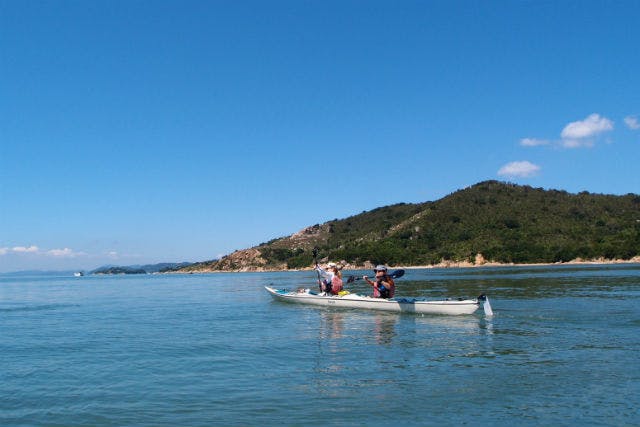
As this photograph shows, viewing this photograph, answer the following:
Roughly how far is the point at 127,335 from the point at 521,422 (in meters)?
19.3

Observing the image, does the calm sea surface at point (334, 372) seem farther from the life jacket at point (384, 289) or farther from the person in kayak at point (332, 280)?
the person in kayak at point (332, 280)

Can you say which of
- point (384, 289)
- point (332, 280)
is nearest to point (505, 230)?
point (332, 280)

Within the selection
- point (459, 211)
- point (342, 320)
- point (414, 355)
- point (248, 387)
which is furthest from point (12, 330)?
point (459, 211)

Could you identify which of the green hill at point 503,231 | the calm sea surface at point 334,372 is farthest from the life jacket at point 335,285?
the green hill at point 503,231

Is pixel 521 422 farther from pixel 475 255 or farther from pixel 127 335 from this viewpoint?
pixel 475 255

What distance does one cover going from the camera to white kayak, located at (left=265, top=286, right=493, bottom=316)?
1088 inches

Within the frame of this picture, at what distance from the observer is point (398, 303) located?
30391mm

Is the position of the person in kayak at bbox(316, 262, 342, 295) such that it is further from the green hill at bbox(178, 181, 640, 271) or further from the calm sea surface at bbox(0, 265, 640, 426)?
the green hill at bbox(178, 181, 640, 271)

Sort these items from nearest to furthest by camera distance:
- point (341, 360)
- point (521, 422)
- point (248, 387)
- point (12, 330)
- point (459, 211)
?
point (521, 422), point (248, 387), point (341, 360), point (12, 330), point (459, 211)

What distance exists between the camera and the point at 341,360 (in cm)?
1753

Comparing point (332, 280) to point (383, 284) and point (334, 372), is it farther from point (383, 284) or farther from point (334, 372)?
point (334, 372)

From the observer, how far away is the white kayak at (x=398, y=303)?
27.6 metres

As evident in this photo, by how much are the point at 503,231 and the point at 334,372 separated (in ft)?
441

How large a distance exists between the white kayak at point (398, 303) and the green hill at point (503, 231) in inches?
3828
